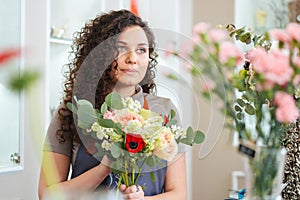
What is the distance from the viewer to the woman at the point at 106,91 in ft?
3.86

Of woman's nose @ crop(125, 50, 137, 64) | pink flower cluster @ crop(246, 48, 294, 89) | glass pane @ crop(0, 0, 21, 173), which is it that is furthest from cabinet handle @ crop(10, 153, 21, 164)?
pink flower cluster @ crop(246, 48, 294, 89)

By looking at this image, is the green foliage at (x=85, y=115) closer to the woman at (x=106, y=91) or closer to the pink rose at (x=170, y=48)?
the woman at (x=106, y=91)

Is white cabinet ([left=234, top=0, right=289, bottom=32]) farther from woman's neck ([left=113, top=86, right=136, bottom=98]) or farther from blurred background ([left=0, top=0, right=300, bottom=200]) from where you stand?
woman's neck ([left=113, top=86, right=136, bottom=98])

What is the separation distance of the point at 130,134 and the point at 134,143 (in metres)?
0.02

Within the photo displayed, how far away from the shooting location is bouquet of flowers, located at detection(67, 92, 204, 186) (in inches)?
39.1

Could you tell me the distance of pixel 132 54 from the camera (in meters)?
1.23

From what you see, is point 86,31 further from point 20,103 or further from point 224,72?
point 224,72

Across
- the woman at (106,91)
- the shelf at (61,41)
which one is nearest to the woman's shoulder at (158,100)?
the woman at (106,91)

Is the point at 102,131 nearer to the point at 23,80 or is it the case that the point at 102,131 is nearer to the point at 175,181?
the point at 175,181

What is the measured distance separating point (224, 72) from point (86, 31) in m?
0.79

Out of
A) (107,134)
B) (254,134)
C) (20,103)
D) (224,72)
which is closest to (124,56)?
(107,134)

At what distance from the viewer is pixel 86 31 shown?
1555 millimetres

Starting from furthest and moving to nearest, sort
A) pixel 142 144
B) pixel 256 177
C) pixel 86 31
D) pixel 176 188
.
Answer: pixel 86 31, pixel 176 188, pixel 142 144, pixel 256 177

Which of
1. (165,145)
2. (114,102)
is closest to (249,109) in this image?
(165,145)
